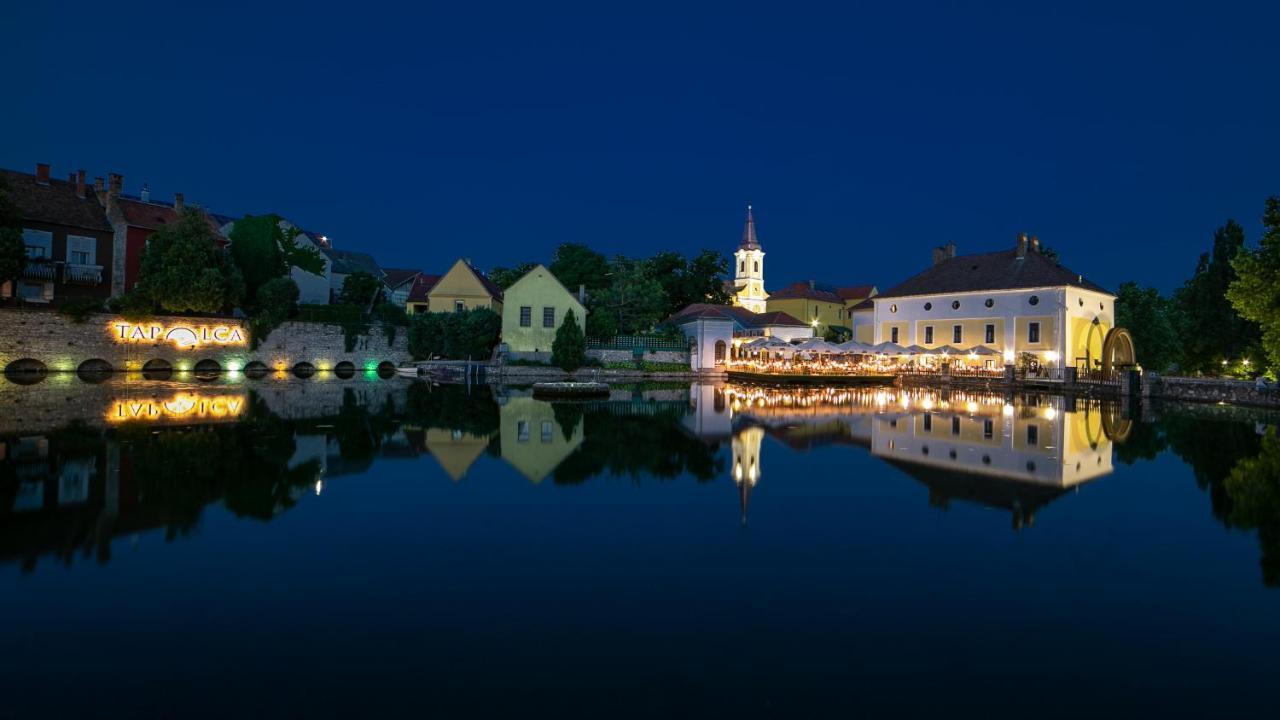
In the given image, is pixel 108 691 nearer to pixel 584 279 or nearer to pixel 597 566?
pixel 597 566

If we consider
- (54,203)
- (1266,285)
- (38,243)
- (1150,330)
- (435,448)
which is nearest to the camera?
(435,448)

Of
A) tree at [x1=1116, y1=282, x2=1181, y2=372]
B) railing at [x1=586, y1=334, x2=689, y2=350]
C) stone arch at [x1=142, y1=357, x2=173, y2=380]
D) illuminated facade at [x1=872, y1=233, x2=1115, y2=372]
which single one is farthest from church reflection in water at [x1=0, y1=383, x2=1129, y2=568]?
tree at [x1=1116, y1=282, x2=1181, y2=372]

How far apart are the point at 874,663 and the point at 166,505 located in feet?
25.2

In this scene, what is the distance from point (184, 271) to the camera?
111ft

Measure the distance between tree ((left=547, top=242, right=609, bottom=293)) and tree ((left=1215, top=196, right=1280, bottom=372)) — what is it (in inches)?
1523

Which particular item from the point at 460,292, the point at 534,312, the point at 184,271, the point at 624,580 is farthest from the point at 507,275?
the point at 624,580

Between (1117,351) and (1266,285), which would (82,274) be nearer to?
(1266,285)

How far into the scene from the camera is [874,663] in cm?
436

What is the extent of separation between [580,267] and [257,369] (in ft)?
85.2

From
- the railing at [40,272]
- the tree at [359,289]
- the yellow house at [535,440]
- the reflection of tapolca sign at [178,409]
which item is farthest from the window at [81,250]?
the yellow house at [535,440]

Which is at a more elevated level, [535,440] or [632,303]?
[632,303]

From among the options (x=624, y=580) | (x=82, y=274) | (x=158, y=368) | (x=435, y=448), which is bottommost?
(x=624, y=580)

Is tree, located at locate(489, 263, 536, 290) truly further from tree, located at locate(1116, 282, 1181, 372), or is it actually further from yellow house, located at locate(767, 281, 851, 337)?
tree, located at locate(1116, 282, 1181, 372)

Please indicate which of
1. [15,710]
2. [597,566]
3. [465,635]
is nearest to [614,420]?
[597,566]
